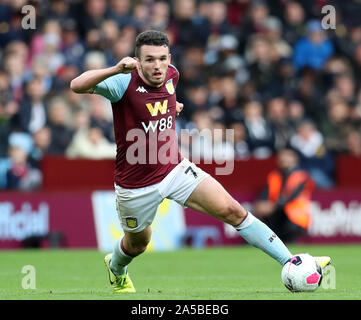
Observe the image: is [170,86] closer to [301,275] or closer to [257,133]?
[301,275]

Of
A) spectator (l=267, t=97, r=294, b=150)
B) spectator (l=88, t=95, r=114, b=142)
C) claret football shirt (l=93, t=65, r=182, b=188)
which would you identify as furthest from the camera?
spectator (l=267, t=97, r=294, b=150)

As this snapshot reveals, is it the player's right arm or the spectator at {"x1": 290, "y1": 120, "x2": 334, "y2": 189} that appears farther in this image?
the spectator at {"x1": 290, "y1": 120, "x2": 334, "y2": 189}

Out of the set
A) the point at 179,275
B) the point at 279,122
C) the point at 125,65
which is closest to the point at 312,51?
the point at 279,122

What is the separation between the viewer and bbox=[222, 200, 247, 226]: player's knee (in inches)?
352

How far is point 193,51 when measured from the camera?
789 inches

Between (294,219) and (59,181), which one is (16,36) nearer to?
(59,181)

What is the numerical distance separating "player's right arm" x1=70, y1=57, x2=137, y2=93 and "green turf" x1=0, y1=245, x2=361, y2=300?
1.83 m

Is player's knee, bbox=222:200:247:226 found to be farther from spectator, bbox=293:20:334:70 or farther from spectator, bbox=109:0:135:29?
spectator, bbox=293:20:334:70

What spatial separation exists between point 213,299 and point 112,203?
344 inches

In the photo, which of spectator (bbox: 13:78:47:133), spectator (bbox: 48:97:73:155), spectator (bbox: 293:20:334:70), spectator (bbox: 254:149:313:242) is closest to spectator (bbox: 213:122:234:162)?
spectator (bbox: 254:149:313:242)

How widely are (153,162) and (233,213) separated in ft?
2.89

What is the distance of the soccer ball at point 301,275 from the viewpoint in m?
8.81

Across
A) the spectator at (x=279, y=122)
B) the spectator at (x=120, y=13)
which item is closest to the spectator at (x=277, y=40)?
the spectator at (x=279, y=122)

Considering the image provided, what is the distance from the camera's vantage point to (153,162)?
360 inches
